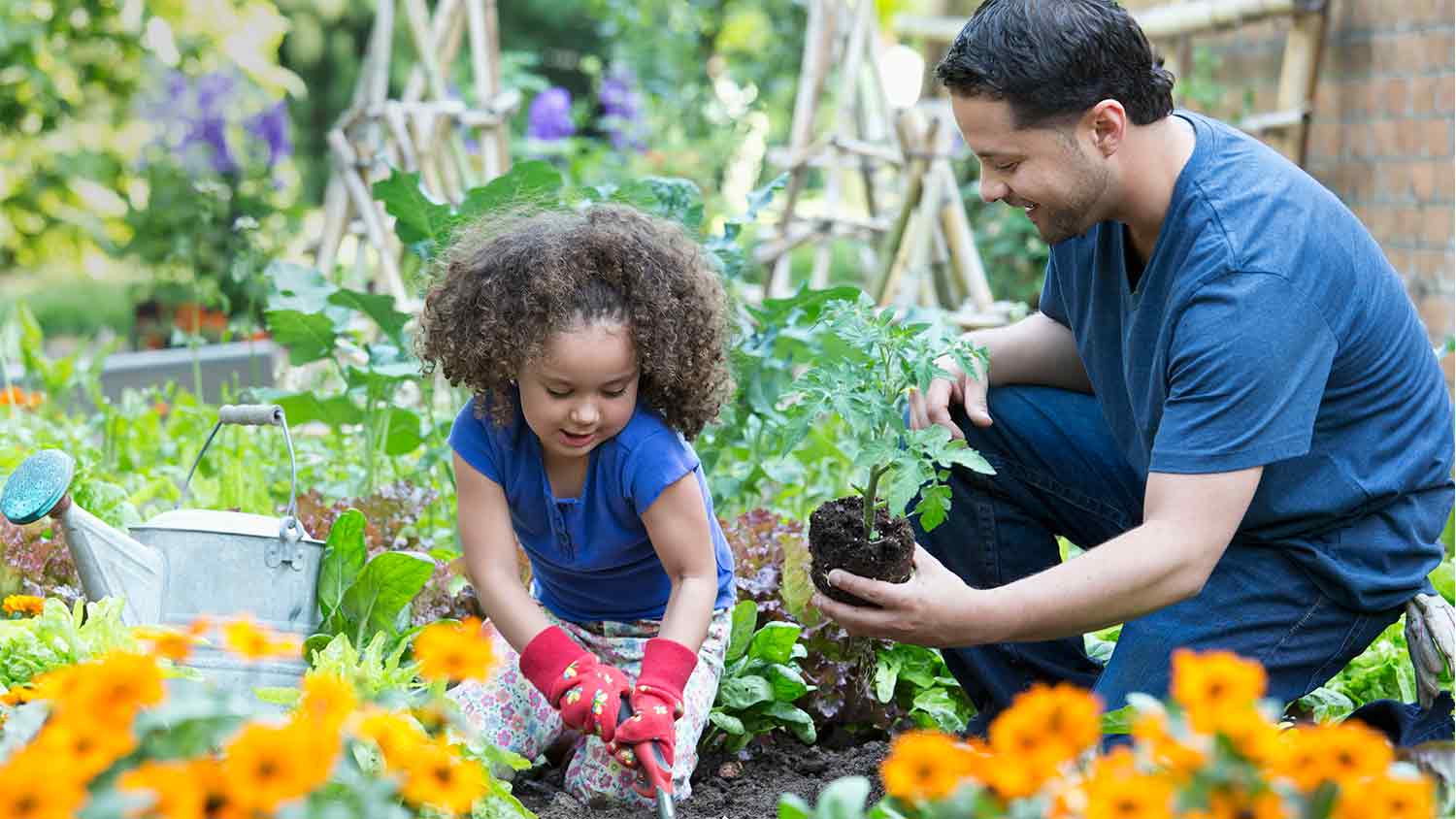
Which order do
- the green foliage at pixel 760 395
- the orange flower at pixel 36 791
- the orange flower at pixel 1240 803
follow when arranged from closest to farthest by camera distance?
the orange flower at pixel 36 791 → the orange flower at pixel 1240 803 → the green foliage at pixel 760 395

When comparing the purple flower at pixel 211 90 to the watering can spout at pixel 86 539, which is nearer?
the watering can spout at pixel 86 539

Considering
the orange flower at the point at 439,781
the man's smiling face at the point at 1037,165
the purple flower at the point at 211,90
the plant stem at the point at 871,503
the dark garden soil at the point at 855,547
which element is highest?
the man's smiling face at the point at 1037,165

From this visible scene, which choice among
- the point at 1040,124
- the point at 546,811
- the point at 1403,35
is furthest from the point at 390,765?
the point at 1403,35

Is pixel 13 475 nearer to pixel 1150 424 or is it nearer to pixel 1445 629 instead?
pixel 1150 424

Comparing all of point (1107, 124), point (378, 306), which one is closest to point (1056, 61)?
point (1107, 124)

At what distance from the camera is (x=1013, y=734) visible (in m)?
1.05

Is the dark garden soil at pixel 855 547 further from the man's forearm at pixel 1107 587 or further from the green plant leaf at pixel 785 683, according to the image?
the green plant leaf at pixel 785 683

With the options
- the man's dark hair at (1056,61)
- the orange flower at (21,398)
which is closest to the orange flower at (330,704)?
the man's dark hair at (1056,61)

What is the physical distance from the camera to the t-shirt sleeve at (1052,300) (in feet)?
8.02

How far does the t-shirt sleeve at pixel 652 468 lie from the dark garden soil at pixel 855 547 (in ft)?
0.69

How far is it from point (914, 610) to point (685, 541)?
39 centimetres

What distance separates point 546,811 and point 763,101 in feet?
20.8

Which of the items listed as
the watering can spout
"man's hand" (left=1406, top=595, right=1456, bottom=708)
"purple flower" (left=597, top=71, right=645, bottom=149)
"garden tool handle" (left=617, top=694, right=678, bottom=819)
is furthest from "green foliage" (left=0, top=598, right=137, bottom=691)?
"purple flower" (left=597, top=71, right=645, bottom=149)

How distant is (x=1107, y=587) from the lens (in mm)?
1797
